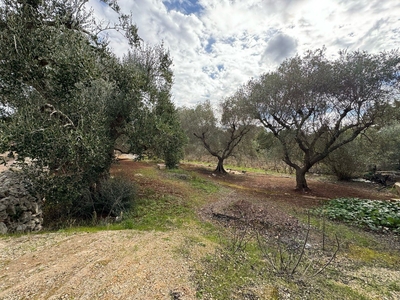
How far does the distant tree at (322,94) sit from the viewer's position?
9.23 meters

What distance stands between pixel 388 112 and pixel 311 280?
36.4 ft

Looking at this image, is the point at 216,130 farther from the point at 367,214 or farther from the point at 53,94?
the point at 53,94

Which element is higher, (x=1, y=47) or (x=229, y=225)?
(x=1, y=47)

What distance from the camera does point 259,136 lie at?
1808 cm

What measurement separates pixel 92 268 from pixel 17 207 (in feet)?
12.5

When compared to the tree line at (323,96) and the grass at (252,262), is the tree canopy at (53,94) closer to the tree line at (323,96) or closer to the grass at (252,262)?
the grass at (252,262)

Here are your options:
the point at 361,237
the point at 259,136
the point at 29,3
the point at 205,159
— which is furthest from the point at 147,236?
the point at 205,159

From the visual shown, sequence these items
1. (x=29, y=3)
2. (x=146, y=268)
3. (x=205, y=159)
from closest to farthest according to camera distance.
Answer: (x=146, y=268), (x=29, y=3), (x=205, y=159)

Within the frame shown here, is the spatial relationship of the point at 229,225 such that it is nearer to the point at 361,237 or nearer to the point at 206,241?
the point at 206,241

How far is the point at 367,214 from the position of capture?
7.18 metres

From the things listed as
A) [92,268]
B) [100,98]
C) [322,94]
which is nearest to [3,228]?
[92,268]

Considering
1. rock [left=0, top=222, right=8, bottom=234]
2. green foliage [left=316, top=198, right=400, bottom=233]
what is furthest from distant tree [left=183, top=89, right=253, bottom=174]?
rock [left=0, top=222, right=8, bottom=234]

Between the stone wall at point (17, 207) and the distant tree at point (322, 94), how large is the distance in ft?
38.4

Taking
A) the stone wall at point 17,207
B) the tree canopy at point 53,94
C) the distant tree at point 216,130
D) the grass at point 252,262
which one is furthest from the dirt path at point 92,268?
the distant tree at point 216,130
